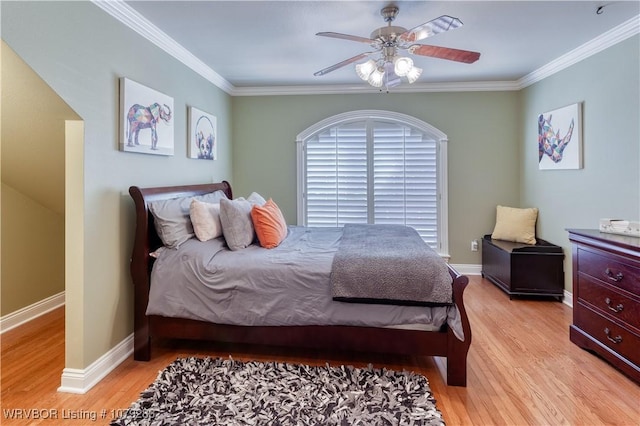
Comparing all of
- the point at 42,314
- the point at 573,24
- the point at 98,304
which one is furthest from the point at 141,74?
the point at 573,24

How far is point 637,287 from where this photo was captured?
220 cm

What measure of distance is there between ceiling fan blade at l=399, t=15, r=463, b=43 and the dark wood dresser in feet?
5.74

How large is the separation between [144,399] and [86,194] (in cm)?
129

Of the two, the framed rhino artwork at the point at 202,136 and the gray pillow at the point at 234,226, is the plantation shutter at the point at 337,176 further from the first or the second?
the gray pillow at the point at 234,226

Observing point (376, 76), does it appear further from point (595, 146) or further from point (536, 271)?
point (536, 271)

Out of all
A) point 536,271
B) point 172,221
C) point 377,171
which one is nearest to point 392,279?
point 172,221

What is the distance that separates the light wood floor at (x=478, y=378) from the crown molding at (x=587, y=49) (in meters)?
2.53

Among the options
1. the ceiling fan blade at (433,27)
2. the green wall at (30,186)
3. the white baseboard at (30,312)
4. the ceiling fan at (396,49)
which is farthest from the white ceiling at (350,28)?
the white baseboard at (30,312)

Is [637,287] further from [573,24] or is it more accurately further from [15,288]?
[15,288]

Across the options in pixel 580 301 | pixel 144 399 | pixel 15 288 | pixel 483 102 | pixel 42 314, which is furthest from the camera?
pixel 483 102

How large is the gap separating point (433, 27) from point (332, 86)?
2.74 m

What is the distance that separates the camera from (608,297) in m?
2.45

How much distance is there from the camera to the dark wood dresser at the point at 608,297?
2.23 metres

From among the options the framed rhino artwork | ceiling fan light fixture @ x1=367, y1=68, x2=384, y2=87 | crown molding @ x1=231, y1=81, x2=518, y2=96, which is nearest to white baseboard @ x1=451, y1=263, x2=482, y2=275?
crown molding @ x1=231, y1=81, x2=518, y2=96
